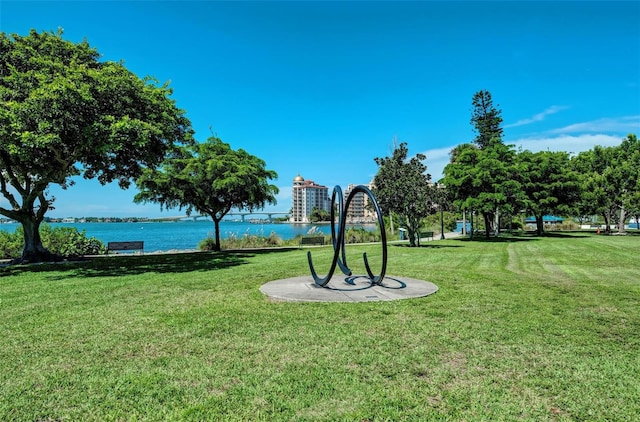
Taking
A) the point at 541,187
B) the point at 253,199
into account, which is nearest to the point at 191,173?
the point at 253,199

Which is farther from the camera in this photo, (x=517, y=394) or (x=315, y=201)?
(x=315, y=201)

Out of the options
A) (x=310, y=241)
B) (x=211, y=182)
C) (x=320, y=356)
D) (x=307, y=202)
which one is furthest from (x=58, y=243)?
(x=307, y=202)

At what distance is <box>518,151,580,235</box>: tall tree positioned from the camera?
3441 centimetres

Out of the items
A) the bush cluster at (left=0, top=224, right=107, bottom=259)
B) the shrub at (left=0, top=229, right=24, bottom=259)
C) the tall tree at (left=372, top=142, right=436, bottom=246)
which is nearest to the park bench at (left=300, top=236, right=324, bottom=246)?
the tall tree at (left=372, top=142, right=436, bottom=246)

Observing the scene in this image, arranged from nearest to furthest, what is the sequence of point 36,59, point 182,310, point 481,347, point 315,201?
1. point 481,347
2. point 182,310
3. point 36,59
4. point 315,201

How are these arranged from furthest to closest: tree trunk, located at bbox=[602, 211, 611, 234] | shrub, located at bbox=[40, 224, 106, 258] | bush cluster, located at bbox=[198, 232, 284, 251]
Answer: tree trunk, located at bbox=[602, 211, 611, 234] → bush cluster, located at bbox=[198, 232, 284, 251] → shrub, located at bbox=[40, 224, 106, 258]

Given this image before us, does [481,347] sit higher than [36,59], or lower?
lower

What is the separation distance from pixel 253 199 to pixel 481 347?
64.5 feet

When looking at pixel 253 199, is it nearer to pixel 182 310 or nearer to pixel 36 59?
pixel 36 59

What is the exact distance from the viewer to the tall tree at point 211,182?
71.7 ft

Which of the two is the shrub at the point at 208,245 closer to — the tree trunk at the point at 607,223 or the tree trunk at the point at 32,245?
the tree trunk at the point at 32,245

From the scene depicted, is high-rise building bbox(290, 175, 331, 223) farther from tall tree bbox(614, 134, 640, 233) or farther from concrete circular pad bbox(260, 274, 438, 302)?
concrete circular pad bbox(260, 274, 438, 302)

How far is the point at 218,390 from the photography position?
3705 millimetres

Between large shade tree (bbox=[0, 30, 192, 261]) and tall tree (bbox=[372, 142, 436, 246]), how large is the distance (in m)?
11.9
